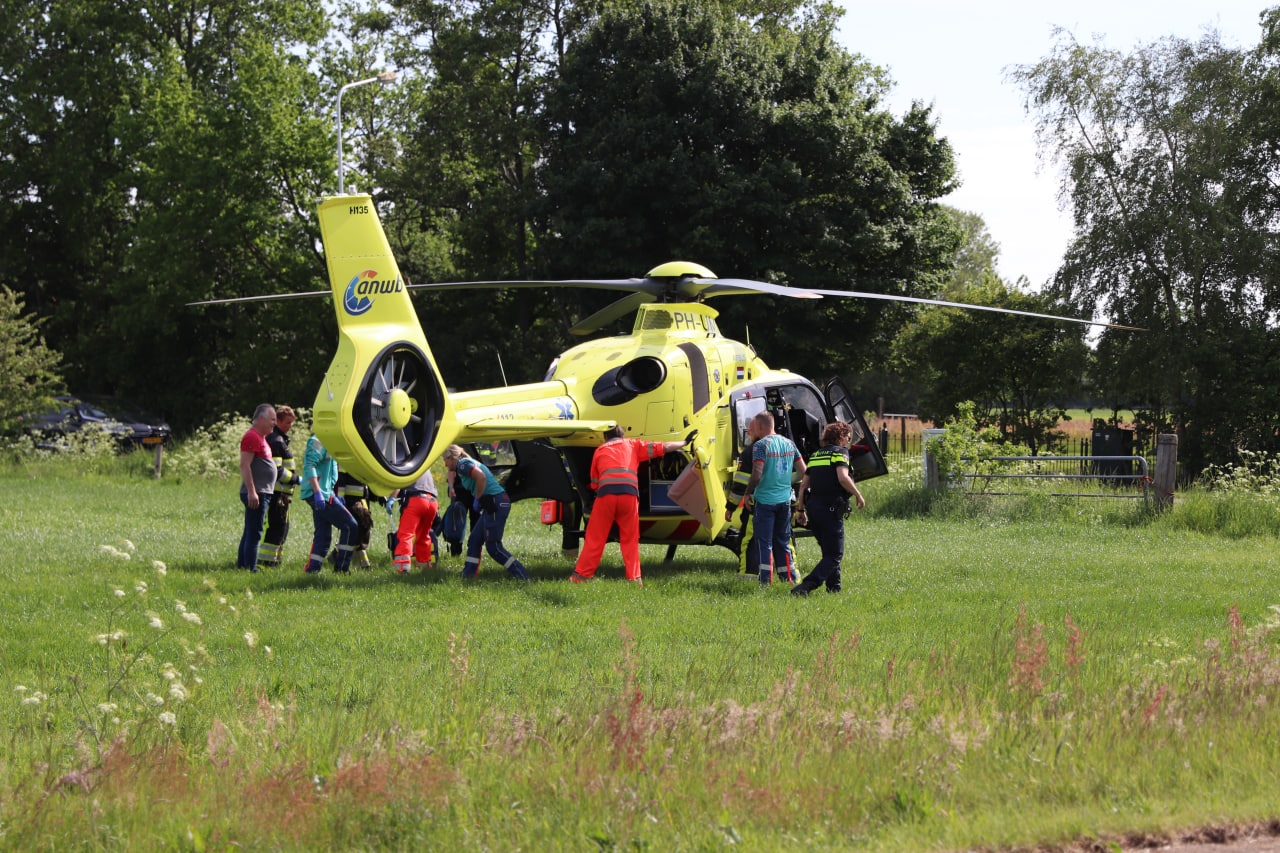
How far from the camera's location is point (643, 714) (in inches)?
267

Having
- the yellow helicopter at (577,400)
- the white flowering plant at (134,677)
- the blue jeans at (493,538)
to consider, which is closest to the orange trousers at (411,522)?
the blue jeans at (493,538)

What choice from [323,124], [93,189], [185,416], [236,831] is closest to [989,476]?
[236,831]

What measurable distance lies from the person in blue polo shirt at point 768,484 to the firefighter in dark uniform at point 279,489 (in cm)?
513

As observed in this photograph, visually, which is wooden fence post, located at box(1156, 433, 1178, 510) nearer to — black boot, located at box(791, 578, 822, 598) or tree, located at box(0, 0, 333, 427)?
black boot, located at box(791, 578, 822, 598)

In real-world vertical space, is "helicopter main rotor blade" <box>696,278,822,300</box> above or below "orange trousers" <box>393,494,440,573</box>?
above

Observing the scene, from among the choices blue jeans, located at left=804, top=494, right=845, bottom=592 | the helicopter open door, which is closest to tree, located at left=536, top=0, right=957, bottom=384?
the helicopter open door

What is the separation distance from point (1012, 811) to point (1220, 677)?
2.37 meters

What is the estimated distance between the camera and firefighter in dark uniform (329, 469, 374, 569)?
14875mm

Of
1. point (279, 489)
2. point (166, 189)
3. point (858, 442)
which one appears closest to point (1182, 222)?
point (858, 442)

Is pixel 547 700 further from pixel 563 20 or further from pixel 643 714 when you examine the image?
pixel 563 20

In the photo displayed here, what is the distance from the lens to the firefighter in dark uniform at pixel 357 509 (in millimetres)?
14875

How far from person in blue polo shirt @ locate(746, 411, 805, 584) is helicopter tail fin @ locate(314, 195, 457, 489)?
3.45 m

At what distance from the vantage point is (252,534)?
1455cm

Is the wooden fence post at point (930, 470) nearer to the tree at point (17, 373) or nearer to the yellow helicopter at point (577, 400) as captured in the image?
the yellow helicopter at point (577, 400)
